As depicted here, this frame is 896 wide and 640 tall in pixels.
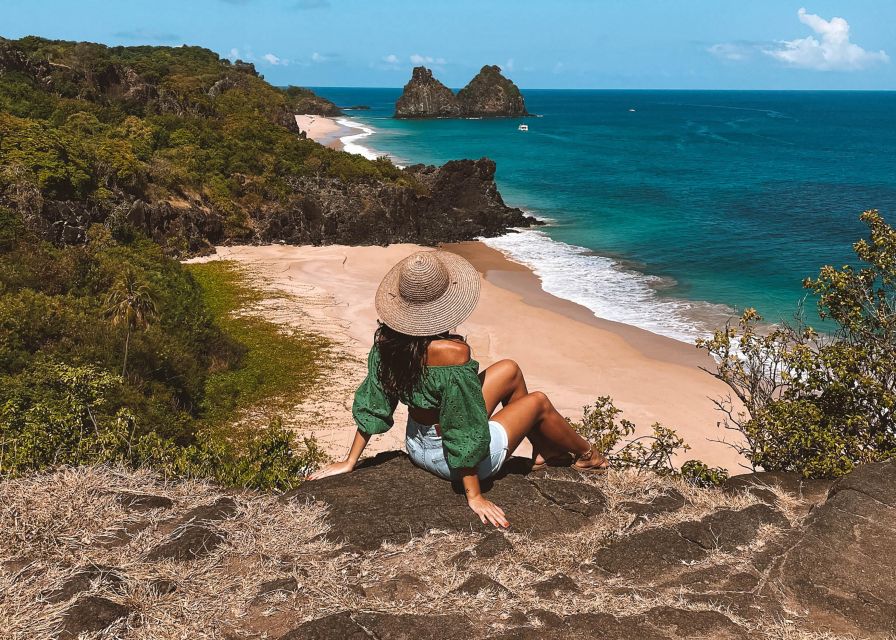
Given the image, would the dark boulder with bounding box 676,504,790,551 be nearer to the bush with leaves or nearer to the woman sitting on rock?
the woman sitting on rock

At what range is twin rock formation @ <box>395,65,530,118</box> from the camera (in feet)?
456

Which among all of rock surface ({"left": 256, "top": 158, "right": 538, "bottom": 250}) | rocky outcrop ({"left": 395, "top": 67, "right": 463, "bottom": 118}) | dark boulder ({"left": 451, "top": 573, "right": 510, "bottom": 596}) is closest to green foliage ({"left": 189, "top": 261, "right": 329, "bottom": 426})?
dark boulder ({"left": 451, "top": 573, "right": 510, "bottom": 596})

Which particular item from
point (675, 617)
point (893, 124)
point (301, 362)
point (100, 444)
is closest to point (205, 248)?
point (301, 362)

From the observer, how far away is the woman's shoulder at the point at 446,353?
4.77m

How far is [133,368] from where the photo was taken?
13.0 meters

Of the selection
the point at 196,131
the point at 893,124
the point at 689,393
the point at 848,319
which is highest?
the point at 893,124

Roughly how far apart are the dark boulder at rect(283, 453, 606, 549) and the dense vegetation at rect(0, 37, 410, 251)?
2138cm

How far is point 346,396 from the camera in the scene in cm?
1542

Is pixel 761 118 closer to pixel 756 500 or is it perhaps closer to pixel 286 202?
pixel 286 202

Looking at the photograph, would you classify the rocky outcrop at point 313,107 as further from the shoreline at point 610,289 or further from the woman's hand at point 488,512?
the woman's hand at point 488,512

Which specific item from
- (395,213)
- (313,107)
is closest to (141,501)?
(395,213)

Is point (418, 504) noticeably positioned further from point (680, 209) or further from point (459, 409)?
point (680, 209)

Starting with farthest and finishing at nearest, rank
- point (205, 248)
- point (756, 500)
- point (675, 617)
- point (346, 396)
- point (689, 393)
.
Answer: point (205, 248) → point (689, 393) → point (346, 396) → point (756, 500) → point (675, 617)

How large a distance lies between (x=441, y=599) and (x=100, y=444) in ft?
14.7
